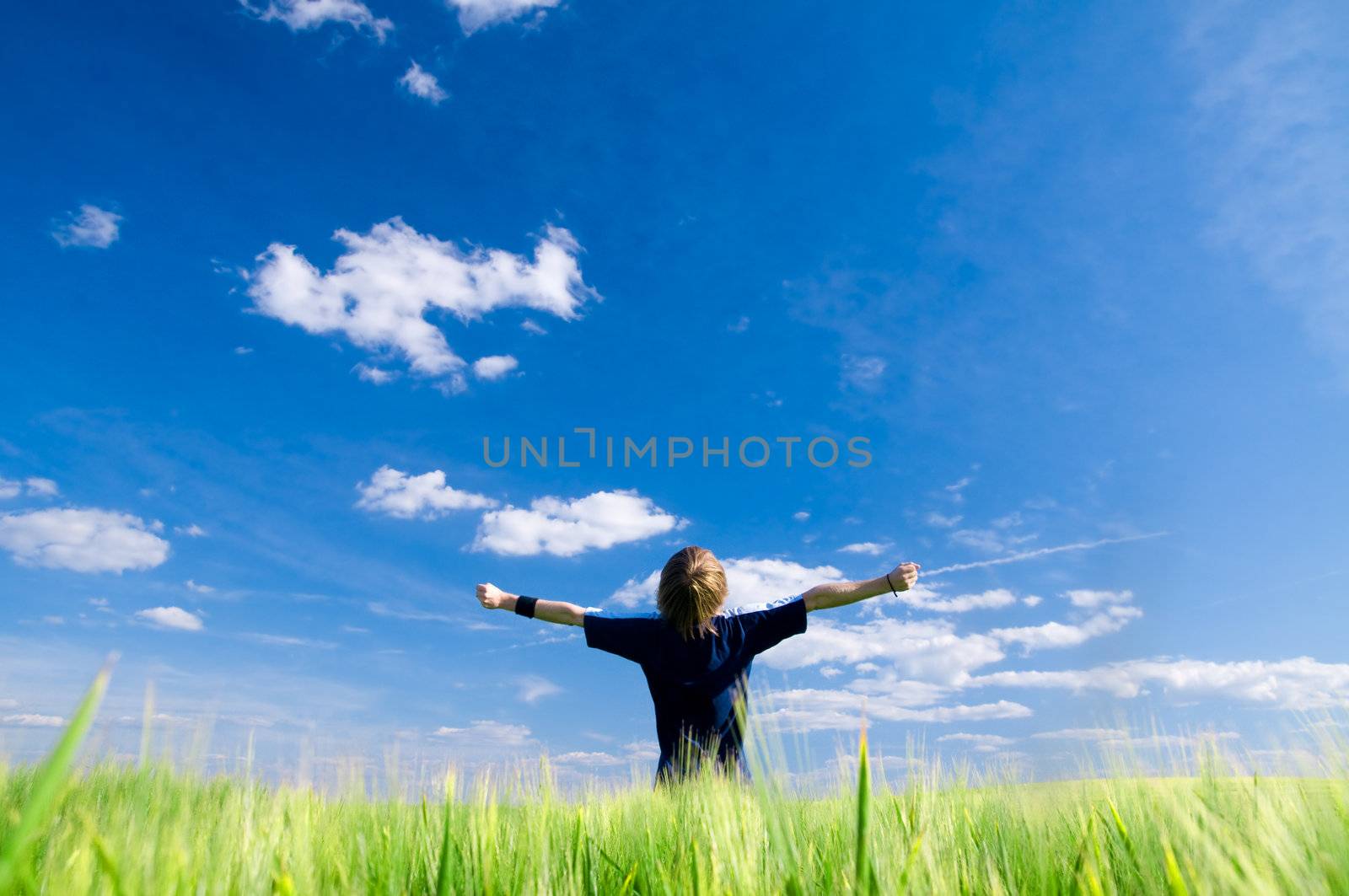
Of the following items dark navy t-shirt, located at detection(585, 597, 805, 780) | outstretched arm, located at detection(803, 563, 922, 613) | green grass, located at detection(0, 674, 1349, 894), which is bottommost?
green grass, located at detection(0, 674, 1349, 894)

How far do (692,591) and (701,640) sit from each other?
13.0 inches

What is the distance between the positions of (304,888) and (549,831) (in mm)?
1020

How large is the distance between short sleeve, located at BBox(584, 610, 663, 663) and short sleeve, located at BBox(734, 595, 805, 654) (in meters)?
0.53

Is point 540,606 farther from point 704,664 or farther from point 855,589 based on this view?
point 855,589

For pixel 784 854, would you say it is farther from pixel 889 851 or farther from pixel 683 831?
pixel 683 831

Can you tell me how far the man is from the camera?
508 centimetres

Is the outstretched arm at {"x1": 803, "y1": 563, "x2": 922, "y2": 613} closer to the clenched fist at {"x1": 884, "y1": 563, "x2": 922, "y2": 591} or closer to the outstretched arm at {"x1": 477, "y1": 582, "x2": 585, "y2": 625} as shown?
the clenched fist at {"x1": 884, "y1": 563, "x2": 922, "y2": 591}

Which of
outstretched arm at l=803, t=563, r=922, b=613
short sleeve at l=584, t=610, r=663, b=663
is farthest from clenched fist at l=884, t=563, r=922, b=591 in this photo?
short sleeve at l=584, t=610, r=663, b=663

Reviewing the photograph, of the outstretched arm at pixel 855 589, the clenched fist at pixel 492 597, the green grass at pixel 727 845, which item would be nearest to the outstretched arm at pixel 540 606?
the clenched fist at pixel 492 597

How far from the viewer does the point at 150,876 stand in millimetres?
1469

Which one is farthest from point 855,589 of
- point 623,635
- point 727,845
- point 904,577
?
point 727,845

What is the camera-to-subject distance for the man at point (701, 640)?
508cm

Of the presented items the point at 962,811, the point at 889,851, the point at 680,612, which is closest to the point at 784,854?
the point at 889,851

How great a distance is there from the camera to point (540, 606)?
5.68 metres
